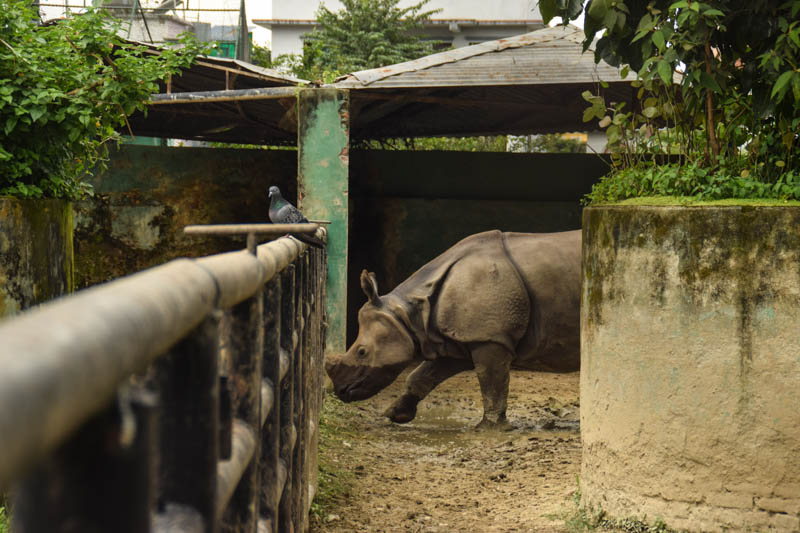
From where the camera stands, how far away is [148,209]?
9109mm

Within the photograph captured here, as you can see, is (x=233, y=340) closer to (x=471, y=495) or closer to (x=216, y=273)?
(x=216, y=273)

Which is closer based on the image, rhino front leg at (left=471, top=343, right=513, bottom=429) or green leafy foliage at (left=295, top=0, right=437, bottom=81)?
rhino front leg at (left=471, top=343, right=513, bottom=429)

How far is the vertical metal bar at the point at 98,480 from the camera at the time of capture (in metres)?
0.60

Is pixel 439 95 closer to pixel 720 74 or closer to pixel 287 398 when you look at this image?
pixel 720 74

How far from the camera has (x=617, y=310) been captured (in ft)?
12.9

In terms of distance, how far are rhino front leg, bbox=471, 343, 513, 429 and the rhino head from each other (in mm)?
561

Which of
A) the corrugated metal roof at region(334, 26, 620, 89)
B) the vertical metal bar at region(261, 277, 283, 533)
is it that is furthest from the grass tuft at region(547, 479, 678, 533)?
the corrugated metal roof at region(334, 26, 620, 89)

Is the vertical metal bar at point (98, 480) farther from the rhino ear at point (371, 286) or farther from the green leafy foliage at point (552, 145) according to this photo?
the green leafy foliage at point (552, 145)

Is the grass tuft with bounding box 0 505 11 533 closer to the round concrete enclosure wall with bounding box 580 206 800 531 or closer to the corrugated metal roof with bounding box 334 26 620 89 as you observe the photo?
the round concrete enclosure wall with bounding box 580 206 800 531

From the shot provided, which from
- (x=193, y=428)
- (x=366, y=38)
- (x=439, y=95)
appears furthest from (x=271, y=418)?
(x=366, y=38)

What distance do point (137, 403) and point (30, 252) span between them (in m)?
4.07

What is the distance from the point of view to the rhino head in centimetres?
704

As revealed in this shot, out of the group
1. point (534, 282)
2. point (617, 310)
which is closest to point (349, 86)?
point (534, 282)

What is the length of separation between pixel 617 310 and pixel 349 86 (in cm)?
465
